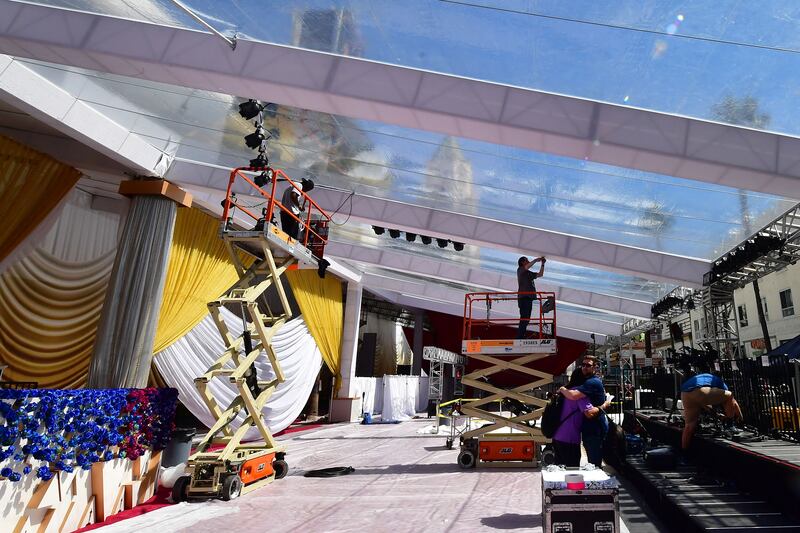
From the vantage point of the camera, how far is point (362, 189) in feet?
35.2

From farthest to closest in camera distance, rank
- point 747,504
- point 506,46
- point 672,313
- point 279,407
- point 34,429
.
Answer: point 672,313
point 279,407
point 506,46
point 747,504
point 34,429

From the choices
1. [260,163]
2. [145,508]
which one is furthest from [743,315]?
[145,508]

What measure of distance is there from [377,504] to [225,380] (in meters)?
7.77

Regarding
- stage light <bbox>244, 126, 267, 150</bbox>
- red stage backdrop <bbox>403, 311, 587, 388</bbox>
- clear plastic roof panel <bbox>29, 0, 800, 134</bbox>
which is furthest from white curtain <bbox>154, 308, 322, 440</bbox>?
red stage backdrop <bbox>403, 311, 587, 388</bbox>

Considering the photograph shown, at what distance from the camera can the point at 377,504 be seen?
6.38 m

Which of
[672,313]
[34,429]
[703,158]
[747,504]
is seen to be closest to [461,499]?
[747,504]

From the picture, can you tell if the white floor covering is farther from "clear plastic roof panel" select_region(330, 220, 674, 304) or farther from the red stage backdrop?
the red stage backdrop

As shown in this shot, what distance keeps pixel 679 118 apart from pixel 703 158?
63 centimetres

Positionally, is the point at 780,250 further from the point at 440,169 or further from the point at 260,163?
the point at 260,163

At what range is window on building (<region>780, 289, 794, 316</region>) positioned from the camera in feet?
74.9

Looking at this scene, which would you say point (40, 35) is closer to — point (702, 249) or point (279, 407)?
point (279, 407)

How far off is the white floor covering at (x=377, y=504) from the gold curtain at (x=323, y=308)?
23.4 feet

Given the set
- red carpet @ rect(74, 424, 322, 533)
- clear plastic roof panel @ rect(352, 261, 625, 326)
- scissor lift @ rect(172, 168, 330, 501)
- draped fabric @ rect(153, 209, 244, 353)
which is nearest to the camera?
red carpet @ rect(74, 424, 322, 533)

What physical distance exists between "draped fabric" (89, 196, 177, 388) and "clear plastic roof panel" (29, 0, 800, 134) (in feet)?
13.5
